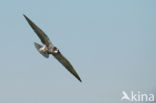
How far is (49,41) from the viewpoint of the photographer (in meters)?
101

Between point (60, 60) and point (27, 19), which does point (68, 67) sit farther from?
point (27, 19)

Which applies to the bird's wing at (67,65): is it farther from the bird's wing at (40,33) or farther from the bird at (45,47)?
the bird's wing at (40,33)

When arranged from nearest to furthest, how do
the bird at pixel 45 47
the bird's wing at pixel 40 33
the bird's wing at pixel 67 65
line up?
the bird at pixel 45 47, the bird's wing at pixel 40 33, the bird's wing at pixel 67 65

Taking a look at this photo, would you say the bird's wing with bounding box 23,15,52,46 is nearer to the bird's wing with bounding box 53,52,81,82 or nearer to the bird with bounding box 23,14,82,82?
the bird with bounding box 23,14,82,82

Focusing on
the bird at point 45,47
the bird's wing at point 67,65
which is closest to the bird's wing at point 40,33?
the bird at point 45,47

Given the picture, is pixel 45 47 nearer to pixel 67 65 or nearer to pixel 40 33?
pixel 40 33

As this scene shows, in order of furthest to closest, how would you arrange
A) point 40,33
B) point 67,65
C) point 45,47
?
1. point 67,65
2. point 40,33
3. point 45,47

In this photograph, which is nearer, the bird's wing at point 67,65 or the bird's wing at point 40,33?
the bird's wing at point 40,33

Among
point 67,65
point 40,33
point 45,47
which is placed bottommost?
point 45,47

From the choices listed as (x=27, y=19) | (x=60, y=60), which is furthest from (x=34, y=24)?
(x=60, y=60)

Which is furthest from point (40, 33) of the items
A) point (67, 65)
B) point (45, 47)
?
point (67, 65)

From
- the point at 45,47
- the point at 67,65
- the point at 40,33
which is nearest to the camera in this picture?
the point at 45,47

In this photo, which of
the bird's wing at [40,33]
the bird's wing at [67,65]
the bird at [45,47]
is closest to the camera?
the bird at [45,47]

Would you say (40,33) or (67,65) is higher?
(40,33)
